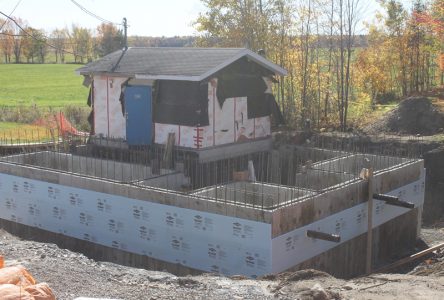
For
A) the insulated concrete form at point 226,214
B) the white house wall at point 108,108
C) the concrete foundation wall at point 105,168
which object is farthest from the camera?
the white house wall at point 108,108

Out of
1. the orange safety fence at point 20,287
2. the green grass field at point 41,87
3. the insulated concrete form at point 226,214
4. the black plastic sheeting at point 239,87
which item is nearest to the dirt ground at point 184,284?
the orange safety fence at point 20,287

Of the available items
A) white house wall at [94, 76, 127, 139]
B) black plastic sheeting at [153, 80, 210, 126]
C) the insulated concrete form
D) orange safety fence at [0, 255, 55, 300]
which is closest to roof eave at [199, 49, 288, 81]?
black plastic sheeting at [153, 80, 210, 126]

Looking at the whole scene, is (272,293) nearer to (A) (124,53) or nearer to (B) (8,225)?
(B) (8,225)

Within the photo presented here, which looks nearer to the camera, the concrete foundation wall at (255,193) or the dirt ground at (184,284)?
the dirt ground at (184,284)

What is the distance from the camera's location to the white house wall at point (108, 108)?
59.2ft

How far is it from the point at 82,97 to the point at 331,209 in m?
38.6

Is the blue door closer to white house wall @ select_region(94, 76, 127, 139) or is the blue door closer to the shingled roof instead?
white house wall @ select_region(94, 76, 127, 139)

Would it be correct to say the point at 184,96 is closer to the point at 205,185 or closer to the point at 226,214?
the point at 205,185

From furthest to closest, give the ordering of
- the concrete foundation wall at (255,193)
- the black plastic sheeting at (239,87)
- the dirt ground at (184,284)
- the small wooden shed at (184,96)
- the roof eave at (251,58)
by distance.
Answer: the black plastic sheeting at (239,87)
the small wooden shed at (184,96)
the roof eave at (251,58)
the concrete foundation wall at (255,193)
the dirt ground at (184,284)

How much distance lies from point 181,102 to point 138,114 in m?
1.59

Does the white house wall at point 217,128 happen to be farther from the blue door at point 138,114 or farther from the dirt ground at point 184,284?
the dirt ground at point 184,284

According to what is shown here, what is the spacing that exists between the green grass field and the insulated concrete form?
24777mm

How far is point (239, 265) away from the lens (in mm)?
11273

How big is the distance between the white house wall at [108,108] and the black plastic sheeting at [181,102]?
1.43 meters
